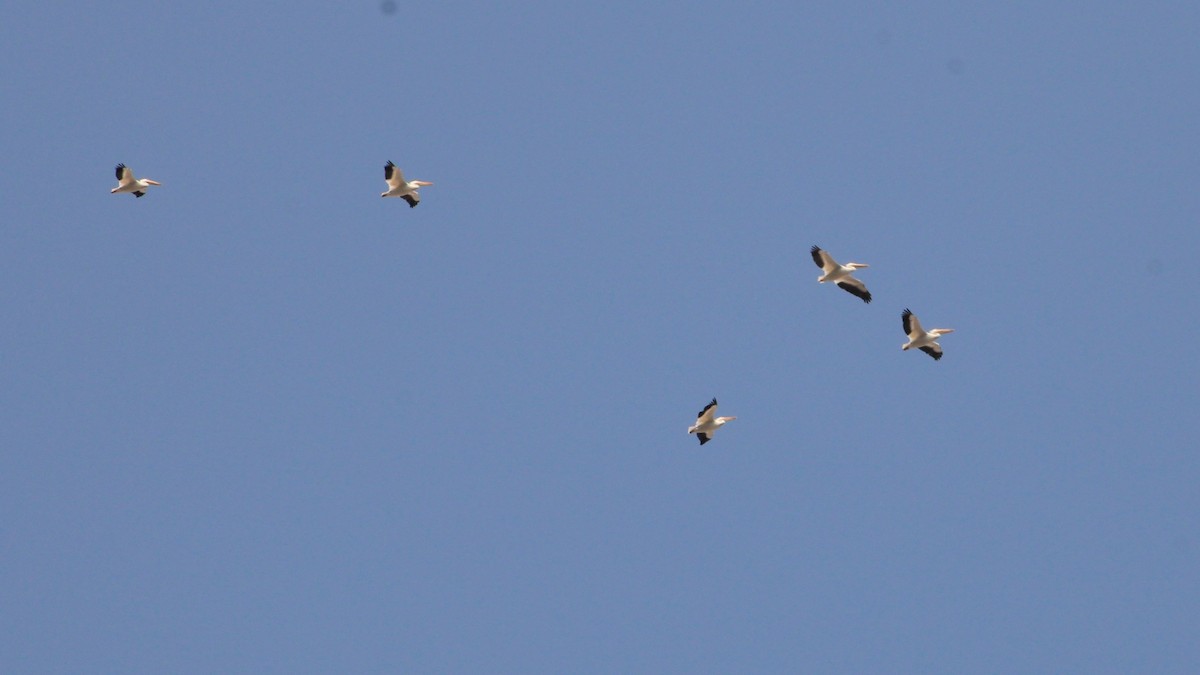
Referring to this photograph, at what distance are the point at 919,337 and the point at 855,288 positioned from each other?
5.05 ft

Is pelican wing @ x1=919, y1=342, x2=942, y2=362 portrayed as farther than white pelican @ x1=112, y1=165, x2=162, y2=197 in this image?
No

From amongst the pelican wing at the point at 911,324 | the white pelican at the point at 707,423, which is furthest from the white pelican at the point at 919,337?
the white pelican at the point at 707,423

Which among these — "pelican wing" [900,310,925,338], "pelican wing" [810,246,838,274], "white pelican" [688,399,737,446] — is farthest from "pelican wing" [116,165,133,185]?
"pelican wing" [900,310,925,338]

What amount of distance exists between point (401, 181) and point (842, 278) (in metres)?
9.68

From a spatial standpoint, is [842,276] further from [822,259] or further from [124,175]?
[124,175]

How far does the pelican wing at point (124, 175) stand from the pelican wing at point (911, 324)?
53.9 feet

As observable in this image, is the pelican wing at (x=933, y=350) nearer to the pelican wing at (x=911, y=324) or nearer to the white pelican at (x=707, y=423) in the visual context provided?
the pelican wing at (x=911, y=324)

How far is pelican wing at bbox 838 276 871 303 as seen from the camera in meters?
31.6

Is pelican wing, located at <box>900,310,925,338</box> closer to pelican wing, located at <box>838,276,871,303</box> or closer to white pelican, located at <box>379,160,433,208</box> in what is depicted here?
pelican wing, located at <box>838,276,871,303</box>

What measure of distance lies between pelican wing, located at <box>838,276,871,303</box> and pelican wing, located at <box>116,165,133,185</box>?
49.8 feet

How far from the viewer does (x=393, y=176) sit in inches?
1375

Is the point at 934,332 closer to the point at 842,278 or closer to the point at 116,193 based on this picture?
the point at 842,278

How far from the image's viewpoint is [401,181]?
3497cm

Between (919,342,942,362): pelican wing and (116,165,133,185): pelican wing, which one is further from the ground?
(116,165,133,185): pelican wing
